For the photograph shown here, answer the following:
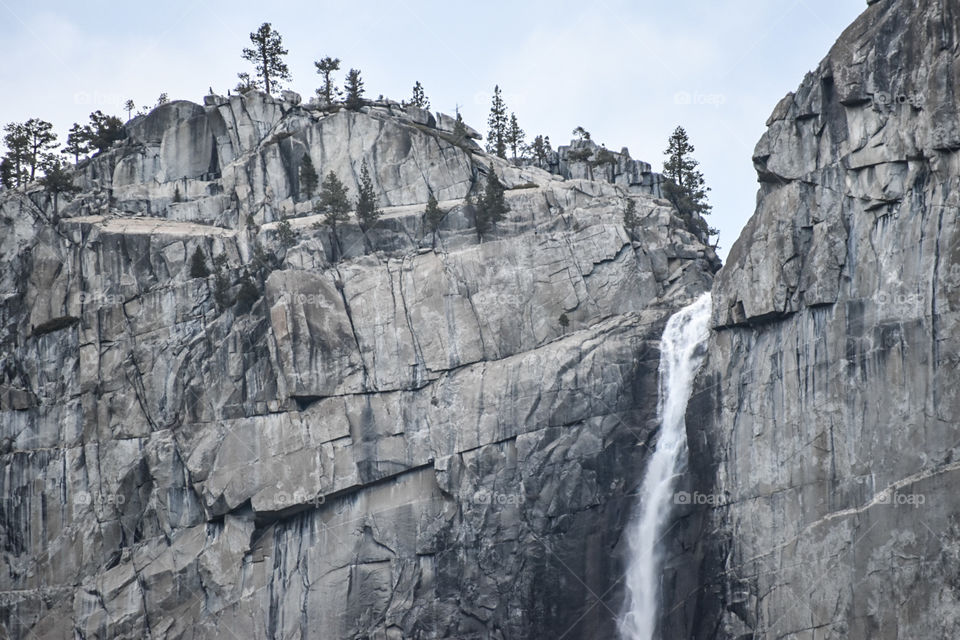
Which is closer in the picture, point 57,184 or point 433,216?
point 433,216

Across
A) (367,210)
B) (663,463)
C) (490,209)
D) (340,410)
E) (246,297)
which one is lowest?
(663,463)

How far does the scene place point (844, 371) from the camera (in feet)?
234

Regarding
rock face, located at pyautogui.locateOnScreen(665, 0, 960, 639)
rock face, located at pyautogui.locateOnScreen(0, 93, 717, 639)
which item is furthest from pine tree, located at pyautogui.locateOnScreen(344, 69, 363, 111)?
rock face, located at pyautogui.locateOnScreen(665, 0, 960, 639)

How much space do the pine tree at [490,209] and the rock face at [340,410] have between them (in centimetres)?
80

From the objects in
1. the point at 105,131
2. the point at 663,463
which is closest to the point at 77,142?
the point at 105,131

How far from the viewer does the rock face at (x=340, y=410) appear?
7888 cm

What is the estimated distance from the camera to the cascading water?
7625 centimetres

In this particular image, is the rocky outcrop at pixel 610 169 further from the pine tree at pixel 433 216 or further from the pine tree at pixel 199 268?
the pine tree at pixel 199 268

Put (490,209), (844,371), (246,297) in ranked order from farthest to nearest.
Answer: (490,209)
(246,297)
(844,371)

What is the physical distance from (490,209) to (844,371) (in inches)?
1106

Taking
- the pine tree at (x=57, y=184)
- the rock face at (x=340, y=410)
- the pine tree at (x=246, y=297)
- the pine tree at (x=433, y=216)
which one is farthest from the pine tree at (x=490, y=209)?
the pine tree at (x=57, y=184)

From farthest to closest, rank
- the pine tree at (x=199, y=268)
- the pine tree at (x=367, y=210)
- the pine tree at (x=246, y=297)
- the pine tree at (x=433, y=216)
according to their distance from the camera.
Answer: the pine tree at (x=199, y=268), the pine tree at (x=367, y=210), the pine tree at (x=433, y=216), the pine tree at (x=246, y=297)

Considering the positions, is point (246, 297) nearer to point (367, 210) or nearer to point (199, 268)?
point (199, 268)

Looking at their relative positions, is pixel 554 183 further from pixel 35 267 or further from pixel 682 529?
pixel 35 267
